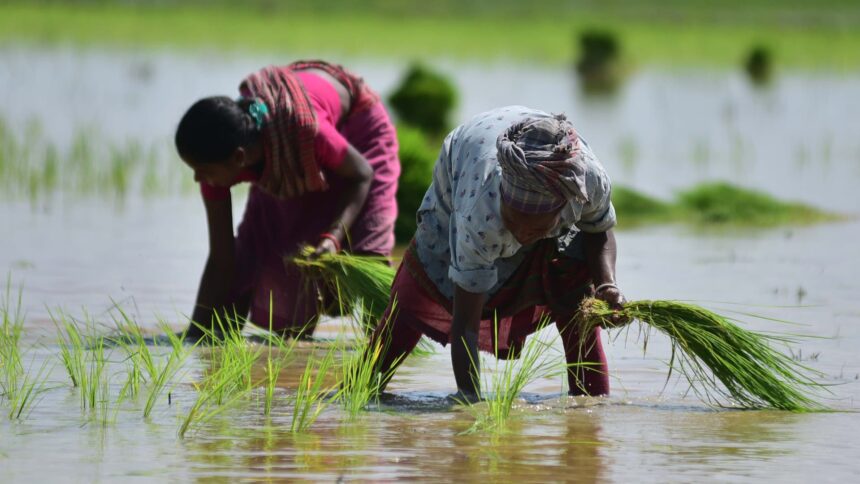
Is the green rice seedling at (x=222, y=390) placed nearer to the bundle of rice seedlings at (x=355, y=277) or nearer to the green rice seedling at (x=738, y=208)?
the bundle of rice seedlings at (x=355, y=277)


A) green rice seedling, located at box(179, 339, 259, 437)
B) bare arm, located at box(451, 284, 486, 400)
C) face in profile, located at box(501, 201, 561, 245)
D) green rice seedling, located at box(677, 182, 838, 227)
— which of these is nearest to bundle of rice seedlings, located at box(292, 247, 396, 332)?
green rice seedling, located at box(179, 339, 259, 437)

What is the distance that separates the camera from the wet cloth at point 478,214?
3895mm

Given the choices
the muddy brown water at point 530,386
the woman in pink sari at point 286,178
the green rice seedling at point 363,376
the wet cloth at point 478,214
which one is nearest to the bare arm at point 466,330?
the wet cloth at point 478,214

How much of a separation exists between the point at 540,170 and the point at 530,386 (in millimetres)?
1447

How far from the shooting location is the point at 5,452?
149 inches

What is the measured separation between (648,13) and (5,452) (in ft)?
126

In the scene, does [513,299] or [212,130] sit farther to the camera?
[212,130]

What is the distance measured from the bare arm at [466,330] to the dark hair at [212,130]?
129cm

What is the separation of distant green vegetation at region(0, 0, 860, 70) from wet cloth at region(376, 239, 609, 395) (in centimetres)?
1834

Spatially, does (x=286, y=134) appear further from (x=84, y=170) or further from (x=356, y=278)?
(x=84, y=170)

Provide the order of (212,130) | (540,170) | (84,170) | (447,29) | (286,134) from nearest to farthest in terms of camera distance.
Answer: (540,170)
(212,130)
(286,134)
(84,170)
(447,29)

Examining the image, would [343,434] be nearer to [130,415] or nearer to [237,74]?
[130,415]

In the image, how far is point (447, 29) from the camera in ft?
105

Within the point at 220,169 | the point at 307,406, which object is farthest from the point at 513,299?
the point at 220,169
